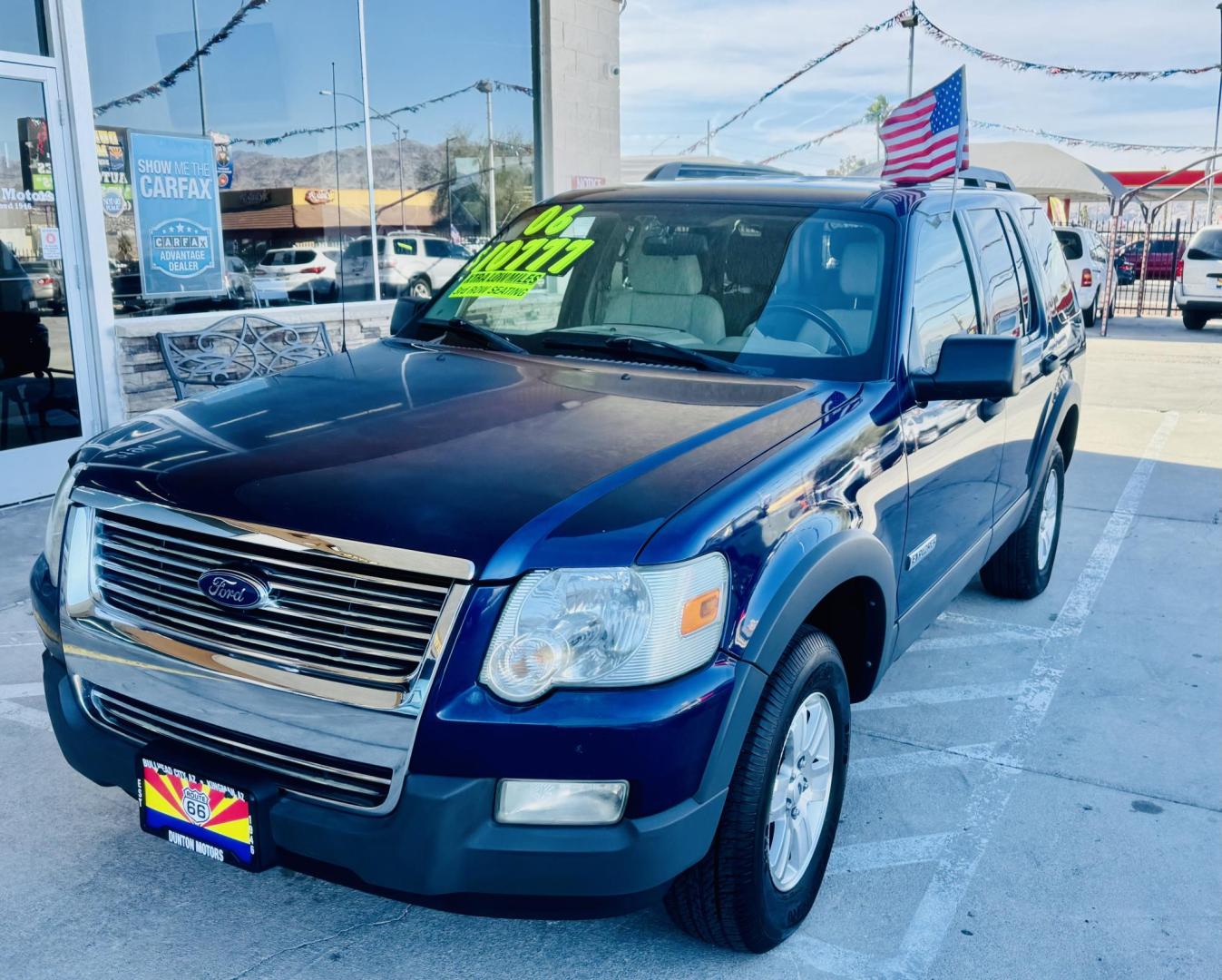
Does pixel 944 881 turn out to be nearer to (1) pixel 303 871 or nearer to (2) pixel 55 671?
(1) pixel 303 871

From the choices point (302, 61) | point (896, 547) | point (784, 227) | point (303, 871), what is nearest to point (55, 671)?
point (303, 871)

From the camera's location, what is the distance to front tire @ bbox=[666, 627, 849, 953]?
8.09 ft

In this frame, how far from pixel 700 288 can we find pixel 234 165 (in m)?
5.47

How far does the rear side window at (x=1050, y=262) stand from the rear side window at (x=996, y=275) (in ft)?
1.42

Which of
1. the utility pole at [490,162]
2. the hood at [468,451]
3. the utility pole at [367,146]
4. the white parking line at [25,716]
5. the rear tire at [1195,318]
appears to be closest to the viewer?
the hood at [468,451]

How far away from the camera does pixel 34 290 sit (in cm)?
670

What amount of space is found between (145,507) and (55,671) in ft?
1.82

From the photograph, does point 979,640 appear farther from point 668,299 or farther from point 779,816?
point 779,816

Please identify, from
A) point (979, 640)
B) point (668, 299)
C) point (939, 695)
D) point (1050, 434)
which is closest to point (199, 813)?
point (668, 299)

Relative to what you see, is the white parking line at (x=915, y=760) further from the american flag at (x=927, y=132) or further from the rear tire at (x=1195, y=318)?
the rear tire at (x=1195, y=318)

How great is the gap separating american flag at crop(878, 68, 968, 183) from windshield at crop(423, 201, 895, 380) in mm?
1297

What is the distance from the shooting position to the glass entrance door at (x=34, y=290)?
21.3ft

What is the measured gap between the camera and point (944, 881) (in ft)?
10.2

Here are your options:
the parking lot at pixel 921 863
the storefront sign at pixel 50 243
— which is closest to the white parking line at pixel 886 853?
the parking lot at pixel 921 863
